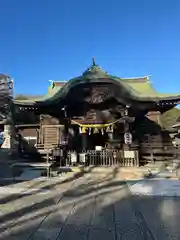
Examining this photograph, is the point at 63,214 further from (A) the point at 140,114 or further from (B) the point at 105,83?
(A) the point at 140,114

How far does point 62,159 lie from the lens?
18.0 m

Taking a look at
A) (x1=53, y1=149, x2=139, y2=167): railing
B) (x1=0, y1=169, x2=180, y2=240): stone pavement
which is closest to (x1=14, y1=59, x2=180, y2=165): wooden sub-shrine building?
(x1=53, y1=149, x2=139, y2=167): railing

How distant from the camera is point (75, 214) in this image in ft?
21.4

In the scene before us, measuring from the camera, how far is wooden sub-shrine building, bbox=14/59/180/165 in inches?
706

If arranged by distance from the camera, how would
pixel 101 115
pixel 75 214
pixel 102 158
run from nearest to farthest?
pixel 75 214 < pixel 102 158 < pixel 101 115

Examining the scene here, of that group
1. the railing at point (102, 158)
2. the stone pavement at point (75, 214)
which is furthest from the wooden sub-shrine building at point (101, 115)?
the stone pavement at point (75, 214)

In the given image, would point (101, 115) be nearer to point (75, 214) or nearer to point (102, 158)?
point (102, 158)

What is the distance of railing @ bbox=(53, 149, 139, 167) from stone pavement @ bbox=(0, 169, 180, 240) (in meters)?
7.00

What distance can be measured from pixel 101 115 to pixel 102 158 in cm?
287

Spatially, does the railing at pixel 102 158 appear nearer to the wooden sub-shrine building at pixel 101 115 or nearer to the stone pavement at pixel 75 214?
the wooden sub-shrine building at pixel 101 115

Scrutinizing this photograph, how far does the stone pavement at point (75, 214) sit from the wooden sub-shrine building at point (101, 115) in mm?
8370

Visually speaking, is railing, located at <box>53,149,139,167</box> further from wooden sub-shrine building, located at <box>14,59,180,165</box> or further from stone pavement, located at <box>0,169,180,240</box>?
stone pavement, located at <box>0,169,180,240</box>

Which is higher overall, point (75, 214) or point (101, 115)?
point (101, 115)

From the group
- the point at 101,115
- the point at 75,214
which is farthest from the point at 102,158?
the point at 75,214
